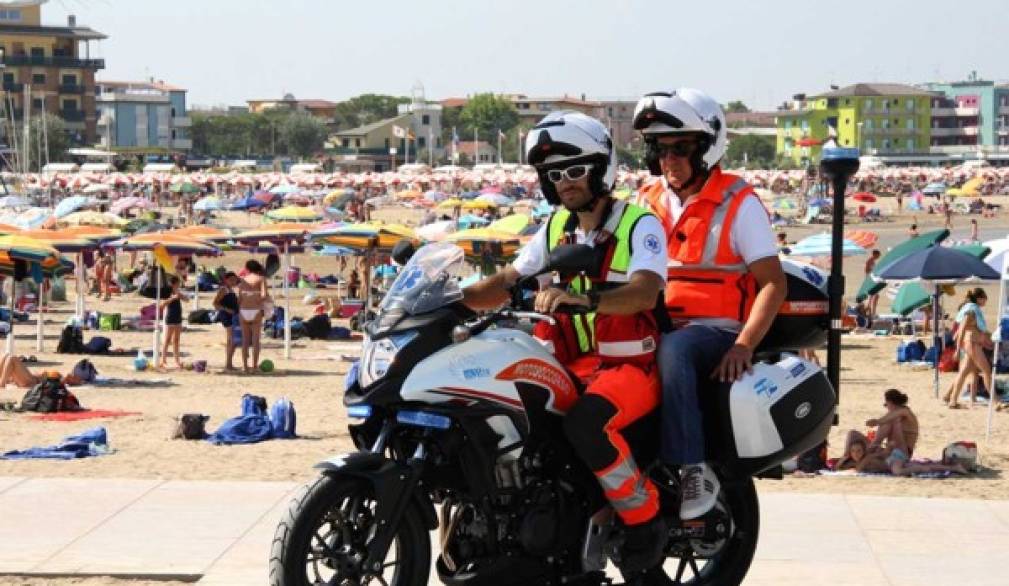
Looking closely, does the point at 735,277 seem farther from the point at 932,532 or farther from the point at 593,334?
the point at 932,532

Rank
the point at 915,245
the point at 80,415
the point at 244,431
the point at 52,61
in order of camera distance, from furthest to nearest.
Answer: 1. the point at 52,61
2. the point at 915,245
3. the point at 80,415
4. the point at 244,431

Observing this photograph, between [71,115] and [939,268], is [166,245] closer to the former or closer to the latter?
[939,268]

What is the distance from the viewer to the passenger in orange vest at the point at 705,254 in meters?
5.89

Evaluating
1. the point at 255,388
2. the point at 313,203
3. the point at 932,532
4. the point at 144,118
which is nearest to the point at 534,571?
the point at 932,532

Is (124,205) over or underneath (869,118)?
underneath

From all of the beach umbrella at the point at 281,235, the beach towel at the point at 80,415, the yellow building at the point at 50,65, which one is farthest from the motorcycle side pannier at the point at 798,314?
the yellow building at the point at 50,65

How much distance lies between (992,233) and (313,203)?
31.9 meters

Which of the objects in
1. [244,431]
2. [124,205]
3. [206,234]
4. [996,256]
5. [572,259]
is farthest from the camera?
[124,205]

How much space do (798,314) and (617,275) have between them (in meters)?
0.86

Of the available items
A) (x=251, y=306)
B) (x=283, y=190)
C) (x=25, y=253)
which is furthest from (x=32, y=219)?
(x=283, y=190)

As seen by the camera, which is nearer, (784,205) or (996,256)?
(996,256)

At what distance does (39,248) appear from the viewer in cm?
2103

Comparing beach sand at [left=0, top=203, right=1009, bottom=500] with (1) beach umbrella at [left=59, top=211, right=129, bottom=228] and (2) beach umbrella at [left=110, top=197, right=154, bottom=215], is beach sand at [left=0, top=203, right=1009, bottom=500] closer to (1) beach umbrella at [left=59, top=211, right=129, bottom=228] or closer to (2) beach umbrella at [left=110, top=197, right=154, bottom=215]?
(1) beach umbrella at [left=59, top=211, right=129, bottom=228]

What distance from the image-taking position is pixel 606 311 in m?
5.56
